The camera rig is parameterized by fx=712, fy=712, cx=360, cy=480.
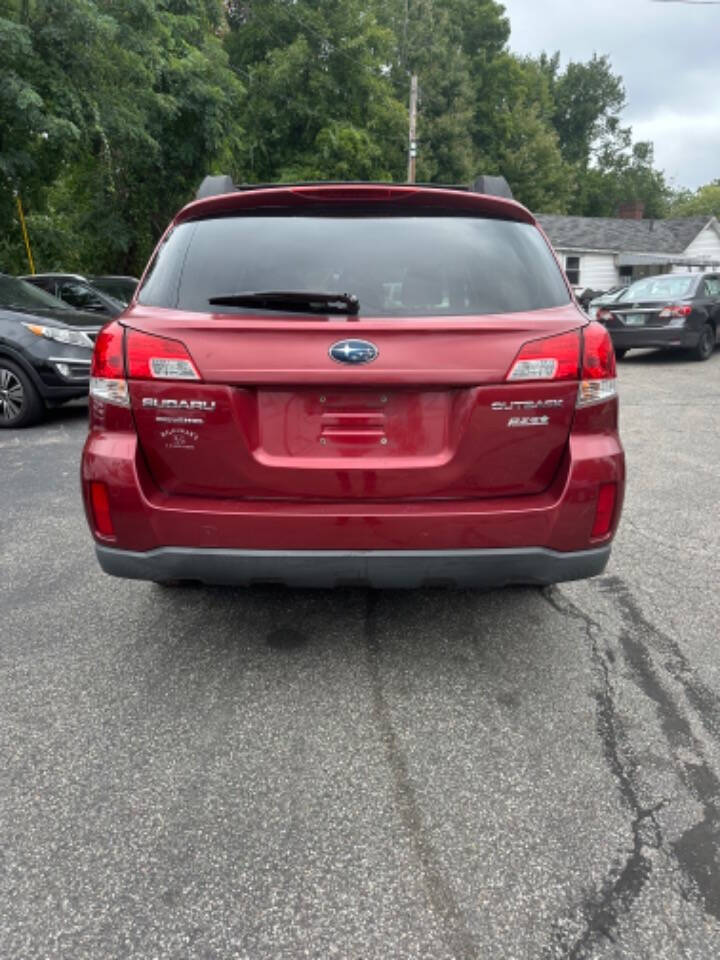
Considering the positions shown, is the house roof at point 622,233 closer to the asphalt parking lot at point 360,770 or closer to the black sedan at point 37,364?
the black sedan at point 37,364

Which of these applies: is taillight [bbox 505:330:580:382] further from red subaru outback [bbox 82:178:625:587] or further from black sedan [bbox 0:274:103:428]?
black sedan [bbox 0:274:103:428]

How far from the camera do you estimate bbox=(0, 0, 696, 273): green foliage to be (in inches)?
452

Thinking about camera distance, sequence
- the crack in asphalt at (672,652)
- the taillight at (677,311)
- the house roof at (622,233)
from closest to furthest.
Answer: the crack in asphalt at (672,652) → the taillight at (677,311) → the house roof at (622,233)

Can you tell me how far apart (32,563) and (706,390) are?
912 centimetres

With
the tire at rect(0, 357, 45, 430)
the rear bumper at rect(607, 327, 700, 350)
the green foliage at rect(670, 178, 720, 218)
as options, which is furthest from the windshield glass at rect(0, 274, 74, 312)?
the green foliage at rect(670, 178, 720, 218)

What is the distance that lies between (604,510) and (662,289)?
12112 mm

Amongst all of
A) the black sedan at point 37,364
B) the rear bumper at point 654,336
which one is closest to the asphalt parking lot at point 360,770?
the black sedan at point 37,364

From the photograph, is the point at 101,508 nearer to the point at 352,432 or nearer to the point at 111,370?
the point at 111,370

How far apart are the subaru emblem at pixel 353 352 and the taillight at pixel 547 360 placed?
45cm

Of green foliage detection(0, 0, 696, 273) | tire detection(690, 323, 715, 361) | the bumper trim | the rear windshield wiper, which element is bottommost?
tire detection(690, 323, 715, 361)

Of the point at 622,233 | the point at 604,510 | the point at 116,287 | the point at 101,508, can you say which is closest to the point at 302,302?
the point at 101,508

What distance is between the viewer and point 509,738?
238 centimetres

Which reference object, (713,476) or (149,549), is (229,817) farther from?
(713,476)

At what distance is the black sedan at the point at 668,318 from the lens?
40.7 ft
